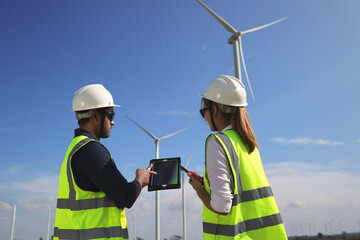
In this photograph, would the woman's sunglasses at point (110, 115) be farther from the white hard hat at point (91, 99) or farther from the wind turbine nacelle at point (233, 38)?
the wind turbine nacelle at point (233, 38)

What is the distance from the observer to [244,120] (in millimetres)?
4875

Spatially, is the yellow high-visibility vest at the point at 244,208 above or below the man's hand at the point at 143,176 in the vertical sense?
below

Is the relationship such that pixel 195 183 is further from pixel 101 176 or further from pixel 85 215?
pixel 85 215

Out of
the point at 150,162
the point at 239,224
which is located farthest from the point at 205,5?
the point at 239,224

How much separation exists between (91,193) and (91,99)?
171 cm

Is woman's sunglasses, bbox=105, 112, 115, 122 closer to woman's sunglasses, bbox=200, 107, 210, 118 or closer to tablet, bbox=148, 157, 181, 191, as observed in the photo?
tablet, bbox=148, 157, 181, 191

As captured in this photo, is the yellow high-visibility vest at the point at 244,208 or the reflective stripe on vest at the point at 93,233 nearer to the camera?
the yellow high-visibility vest at the point at 244,208

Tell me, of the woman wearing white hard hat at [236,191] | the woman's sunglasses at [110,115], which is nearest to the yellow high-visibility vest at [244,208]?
the woman wearing white hard hat at [236,191]

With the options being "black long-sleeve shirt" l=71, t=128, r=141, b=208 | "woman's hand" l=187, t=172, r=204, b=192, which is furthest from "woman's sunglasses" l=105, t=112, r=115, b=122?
"woman's hand" l=187, t=172, r=204, b=192

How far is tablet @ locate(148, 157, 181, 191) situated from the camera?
211 inches

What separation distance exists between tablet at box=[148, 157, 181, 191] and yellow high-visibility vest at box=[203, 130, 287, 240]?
0.95 metres

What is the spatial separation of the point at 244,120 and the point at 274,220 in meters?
1.47

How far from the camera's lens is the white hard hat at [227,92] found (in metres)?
4.98

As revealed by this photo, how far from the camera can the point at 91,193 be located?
4789 mm
